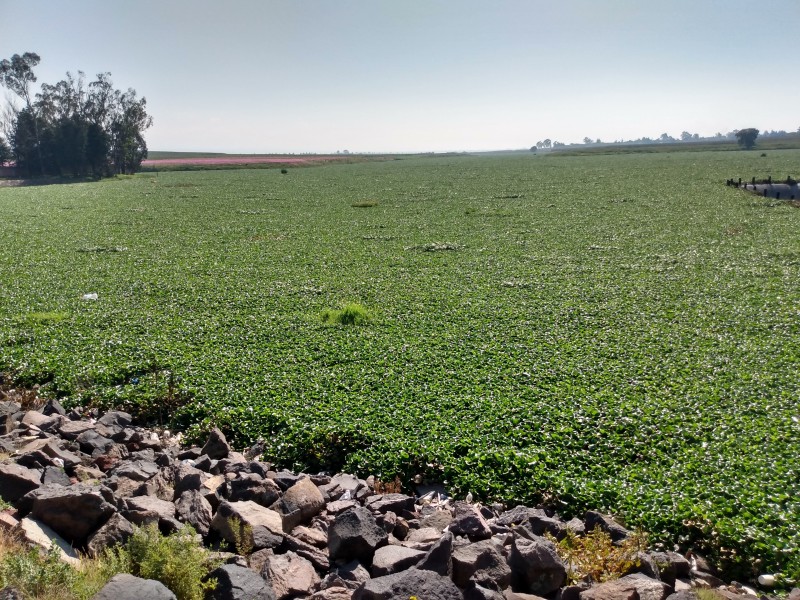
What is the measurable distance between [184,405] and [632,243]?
1337 cm

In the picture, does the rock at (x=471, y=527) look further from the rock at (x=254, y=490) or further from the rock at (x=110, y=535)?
the rock at (x=110, y=535)

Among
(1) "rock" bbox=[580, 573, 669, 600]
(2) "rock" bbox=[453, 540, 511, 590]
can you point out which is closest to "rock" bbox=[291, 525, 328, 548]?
(2) "rock" bbox=[453, 540, 511, 590]

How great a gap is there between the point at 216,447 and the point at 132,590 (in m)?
2.78

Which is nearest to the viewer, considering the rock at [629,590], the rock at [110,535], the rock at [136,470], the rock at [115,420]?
the rock at [629,590]

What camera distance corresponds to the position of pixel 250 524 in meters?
4.57

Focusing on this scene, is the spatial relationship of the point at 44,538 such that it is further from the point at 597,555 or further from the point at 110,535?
the point at 597,555

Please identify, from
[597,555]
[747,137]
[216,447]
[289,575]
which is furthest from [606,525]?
[747,137]

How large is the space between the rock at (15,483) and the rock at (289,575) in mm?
2118

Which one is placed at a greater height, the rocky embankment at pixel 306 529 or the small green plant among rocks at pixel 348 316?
the small green plant among rocks at pixel 348 316

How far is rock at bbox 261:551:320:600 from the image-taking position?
4016 mm

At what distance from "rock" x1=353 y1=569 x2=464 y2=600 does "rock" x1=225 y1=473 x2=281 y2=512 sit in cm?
150

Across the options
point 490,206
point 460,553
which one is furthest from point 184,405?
point 490,206

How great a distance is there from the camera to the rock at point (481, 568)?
3992 millimetres

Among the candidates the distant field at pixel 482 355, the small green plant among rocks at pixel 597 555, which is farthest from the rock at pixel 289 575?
the small green plant among rocks at pixel 597 555
